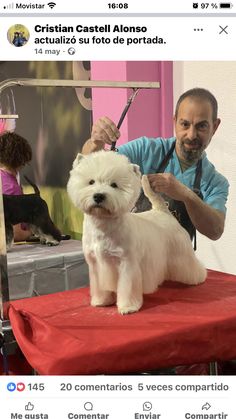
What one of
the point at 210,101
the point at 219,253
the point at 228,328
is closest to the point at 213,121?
the point at 210,101

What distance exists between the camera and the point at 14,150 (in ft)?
3.16

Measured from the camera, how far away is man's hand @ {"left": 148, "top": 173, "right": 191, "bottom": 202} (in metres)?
0.82

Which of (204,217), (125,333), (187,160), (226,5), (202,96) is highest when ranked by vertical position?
(226,5)

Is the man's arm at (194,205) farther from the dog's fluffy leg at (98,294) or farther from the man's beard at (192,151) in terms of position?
the dog's fluffy leg at (98,294)

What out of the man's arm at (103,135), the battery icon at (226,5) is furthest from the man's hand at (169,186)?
the battery icon at (226,5)

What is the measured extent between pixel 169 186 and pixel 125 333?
0.31 metres

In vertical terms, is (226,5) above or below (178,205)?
above

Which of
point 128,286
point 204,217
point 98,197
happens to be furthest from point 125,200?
point 204,217

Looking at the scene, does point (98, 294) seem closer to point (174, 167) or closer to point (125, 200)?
point (125, 200)

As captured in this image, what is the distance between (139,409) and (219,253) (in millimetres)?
411

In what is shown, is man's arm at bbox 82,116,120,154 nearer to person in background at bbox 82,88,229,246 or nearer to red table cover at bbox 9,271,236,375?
person in background at bbox 82,88,229,246

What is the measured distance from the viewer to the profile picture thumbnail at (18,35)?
2.27ft

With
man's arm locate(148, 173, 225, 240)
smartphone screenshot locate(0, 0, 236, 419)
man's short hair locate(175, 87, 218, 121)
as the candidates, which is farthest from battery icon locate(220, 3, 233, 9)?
man's arm locate(148, 173, 225, 240)

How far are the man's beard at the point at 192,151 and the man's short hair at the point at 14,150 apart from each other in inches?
13.6
